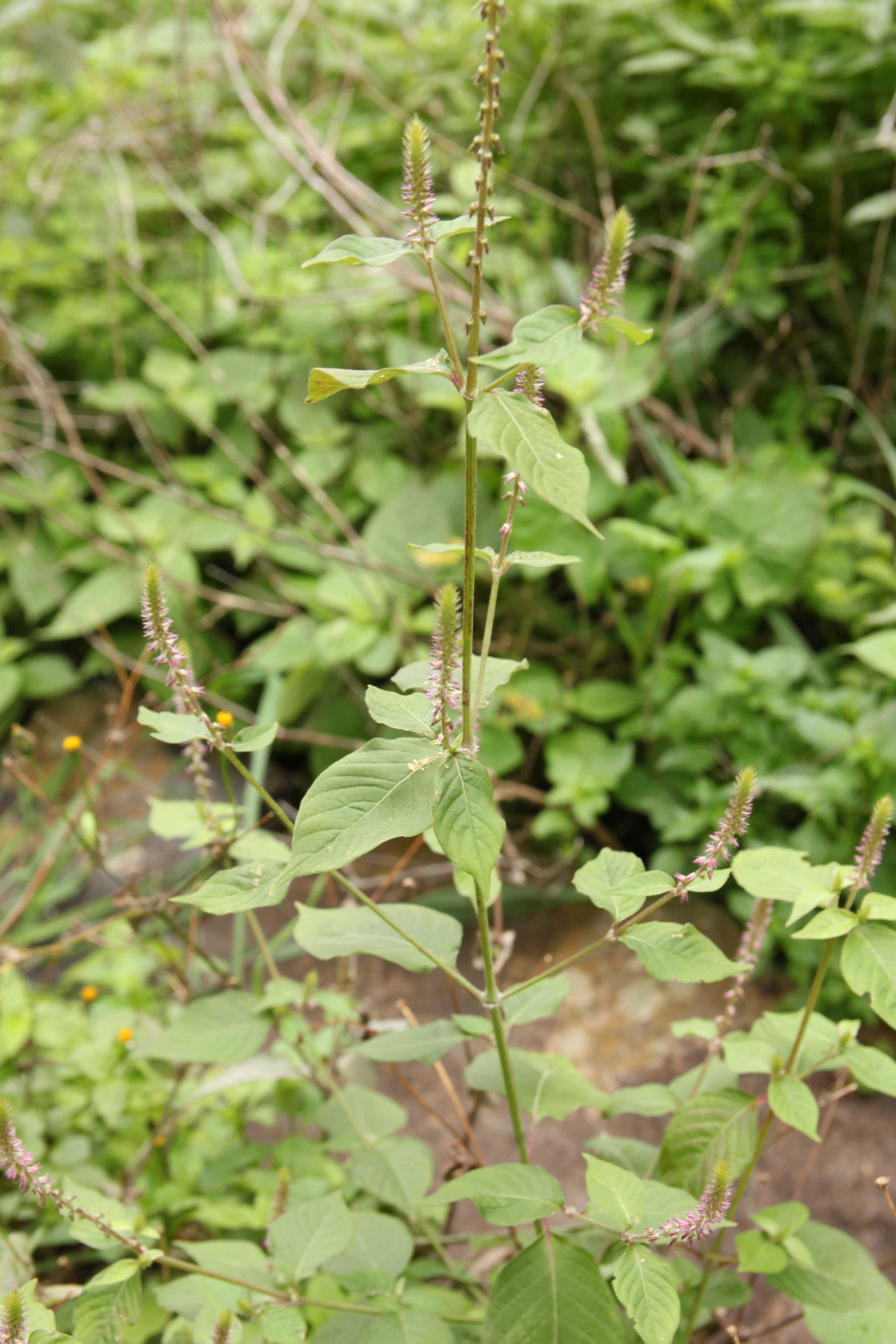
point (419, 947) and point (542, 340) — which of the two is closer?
point (542, 340)

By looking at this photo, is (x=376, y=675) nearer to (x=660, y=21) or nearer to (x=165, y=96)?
(x=660, y=21)

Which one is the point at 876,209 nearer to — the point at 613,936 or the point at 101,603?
the point at 613,936

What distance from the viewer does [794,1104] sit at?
3.63ft

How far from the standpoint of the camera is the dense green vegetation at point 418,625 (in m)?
1.03

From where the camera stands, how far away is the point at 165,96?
3.98m

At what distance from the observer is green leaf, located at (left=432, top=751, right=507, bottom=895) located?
2.76 feet

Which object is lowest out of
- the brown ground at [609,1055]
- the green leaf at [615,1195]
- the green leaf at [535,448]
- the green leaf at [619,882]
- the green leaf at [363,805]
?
the brown ground at [609,1055]

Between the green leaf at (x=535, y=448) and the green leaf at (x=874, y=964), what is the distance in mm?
545

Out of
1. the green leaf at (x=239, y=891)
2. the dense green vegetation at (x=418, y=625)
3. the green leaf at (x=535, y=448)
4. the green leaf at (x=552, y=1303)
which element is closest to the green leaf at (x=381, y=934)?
the dense green vegetation at (x=418, y=625)

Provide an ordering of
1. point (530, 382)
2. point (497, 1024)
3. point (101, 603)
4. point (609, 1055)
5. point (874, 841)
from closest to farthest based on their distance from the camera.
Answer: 1. point (530, 382)
2. point (874, 841)
3. point (497, 1024)
4. point (609, 1055)
5. point (101, 603)

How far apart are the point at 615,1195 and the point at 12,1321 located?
57cm

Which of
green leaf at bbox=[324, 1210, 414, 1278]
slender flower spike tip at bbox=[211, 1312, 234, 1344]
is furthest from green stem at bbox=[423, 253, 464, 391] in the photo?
green leaf at bbox=[324, 1210, 414, 1278]

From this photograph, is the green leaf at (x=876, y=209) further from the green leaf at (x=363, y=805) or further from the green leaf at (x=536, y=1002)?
the green leaf at (x=363, y=805)

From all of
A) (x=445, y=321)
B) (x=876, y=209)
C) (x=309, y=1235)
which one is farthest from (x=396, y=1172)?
(x=876, y=209)
